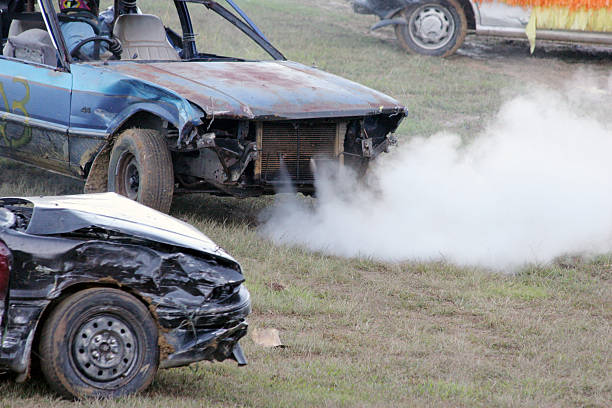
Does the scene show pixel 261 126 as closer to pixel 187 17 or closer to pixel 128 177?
pixel 128 177

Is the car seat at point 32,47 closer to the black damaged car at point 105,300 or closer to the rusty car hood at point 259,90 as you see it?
the rusty car hood at point 259,90

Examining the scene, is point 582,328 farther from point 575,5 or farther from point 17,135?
point 575,5

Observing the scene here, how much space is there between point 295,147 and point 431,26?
9370 mm

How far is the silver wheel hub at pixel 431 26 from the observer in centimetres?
1586

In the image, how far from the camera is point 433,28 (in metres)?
16.0

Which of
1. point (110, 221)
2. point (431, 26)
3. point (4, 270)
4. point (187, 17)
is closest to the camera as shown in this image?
point (4, 270)

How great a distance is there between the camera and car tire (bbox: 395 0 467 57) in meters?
15.7

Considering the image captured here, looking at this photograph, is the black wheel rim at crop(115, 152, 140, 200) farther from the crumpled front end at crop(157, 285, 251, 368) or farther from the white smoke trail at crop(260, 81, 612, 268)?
the crumpled front end at crop(157, 285, 251, 368)

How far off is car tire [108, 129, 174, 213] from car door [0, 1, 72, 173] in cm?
59

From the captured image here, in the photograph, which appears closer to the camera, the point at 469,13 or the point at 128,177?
the point at 128,177

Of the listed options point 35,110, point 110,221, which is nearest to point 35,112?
point 35,110

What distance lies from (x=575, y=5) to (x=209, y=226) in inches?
393

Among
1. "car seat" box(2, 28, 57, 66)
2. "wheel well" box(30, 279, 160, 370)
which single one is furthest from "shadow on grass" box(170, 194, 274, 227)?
"wheel well" box(30, 279, 160, 370)

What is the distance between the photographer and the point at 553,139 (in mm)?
10086
